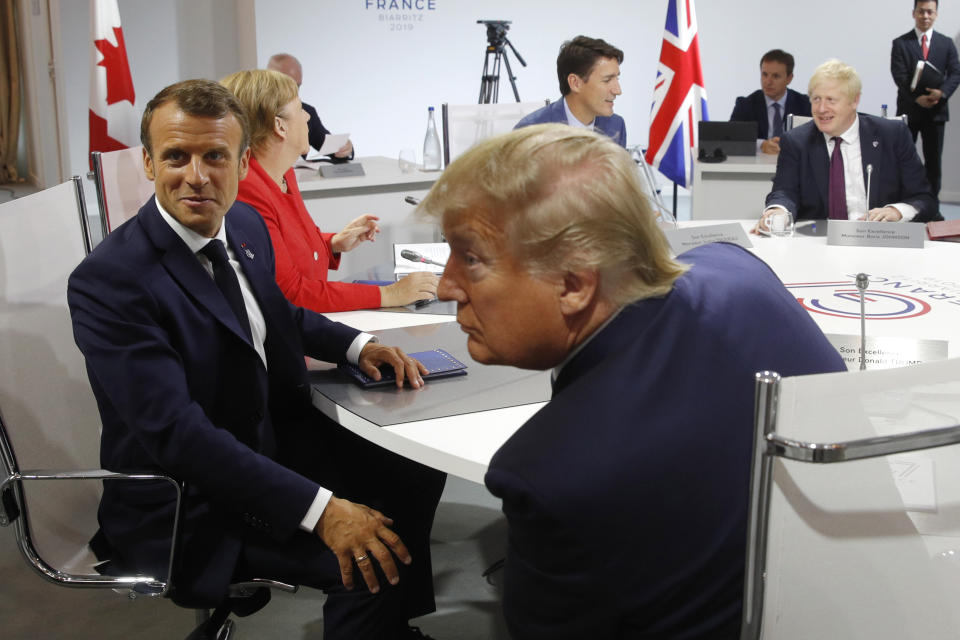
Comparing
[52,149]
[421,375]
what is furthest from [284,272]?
[52,149]

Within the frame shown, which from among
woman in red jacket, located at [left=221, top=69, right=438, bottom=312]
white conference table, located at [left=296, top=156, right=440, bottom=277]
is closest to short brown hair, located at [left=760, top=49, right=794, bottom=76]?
white conference table, located at [left=296, top=156, right=440, bottom=277]

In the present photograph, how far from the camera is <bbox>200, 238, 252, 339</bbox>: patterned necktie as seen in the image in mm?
1713

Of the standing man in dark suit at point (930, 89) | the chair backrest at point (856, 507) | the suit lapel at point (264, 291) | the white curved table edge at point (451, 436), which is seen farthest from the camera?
the standing man in dark suit at point (930, 89)

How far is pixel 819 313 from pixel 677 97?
10.4 feet

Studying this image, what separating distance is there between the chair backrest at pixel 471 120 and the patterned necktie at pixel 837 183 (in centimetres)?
149

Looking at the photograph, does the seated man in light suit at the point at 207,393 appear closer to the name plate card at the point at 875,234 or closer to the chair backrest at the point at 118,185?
the chair backrest at the point at 118,185

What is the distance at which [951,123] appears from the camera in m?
8.23

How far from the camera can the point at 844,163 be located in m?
3.75

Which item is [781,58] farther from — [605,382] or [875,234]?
[605,382]

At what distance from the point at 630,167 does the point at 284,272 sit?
1.47 metres

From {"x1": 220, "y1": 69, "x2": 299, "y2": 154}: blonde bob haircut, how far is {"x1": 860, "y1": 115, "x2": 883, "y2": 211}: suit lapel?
7.87 ft

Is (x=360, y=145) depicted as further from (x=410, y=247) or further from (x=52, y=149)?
(x=410, y=247)

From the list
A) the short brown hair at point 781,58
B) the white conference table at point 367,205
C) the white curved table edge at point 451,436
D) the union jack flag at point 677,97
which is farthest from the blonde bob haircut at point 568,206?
the short brown hair at point 781,58

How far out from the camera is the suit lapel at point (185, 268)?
1.61m
